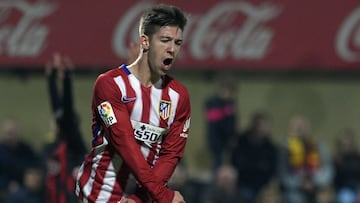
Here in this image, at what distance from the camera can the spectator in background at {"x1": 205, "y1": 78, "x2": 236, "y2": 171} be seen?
1102 centimetres

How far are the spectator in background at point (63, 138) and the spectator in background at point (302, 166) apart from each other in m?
3.54

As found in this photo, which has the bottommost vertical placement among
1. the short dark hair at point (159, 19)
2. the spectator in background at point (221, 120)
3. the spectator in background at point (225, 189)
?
the spectator in background at point (225, 189)

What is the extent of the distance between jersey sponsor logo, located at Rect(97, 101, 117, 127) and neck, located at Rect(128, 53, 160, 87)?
234mm

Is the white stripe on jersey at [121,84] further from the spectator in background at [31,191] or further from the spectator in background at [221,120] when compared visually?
the spectator in background at [221,120]

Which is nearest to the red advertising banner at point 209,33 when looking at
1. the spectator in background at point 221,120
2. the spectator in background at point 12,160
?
the spectator in background at point 221,120

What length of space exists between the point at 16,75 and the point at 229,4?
300cm

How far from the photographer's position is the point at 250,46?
39.2 feet

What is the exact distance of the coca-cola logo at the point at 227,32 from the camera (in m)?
11.9

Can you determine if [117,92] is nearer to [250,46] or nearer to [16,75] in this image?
[250,46]

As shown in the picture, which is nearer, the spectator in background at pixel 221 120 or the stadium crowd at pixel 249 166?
the stadium crowd at pixel 249 166

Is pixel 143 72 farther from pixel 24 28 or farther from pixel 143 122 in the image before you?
pixel 24 28

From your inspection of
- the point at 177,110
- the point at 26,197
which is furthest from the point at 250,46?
the point at 177,110

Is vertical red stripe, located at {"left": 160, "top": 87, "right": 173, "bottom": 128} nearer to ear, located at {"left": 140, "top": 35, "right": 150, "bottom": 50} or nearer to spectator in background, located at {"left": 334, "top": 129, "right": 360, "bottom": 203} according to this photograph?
ear, located at {"left": 140, "top": 35, "right": 150, "bottom": 50}

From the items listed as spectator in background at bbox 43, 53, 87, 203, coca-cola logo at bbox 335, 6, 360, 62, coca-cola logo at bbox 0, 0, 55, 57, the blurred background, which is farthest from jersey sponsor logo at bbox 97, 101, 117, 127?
coca-cola logo at bbox 0, 0, 55, 57
